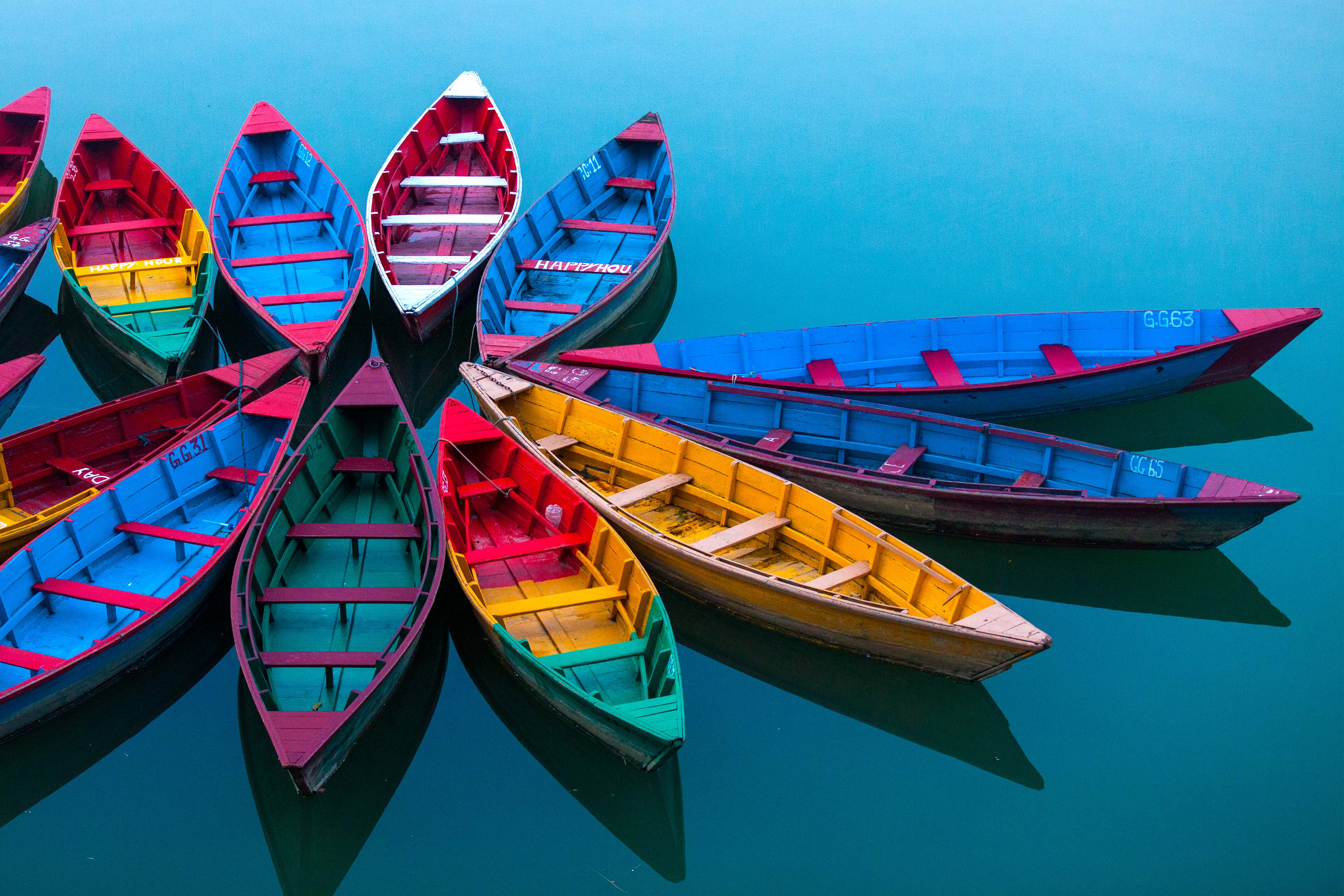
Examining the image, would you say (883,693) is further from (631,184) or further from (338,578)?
(631,184)

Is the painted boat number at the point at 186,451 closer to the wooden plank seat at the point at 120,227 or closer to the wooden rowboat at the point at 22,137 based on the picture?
the wooden plank seat at the point at 120,227

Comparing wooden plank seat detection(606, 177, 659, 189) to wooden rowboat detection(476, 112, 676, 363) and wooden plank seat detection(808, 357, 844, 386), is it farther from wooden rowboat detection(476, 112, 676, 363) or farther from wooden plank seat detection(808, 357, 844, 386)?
wooden plank seat detection(808, 357, 844, 386)

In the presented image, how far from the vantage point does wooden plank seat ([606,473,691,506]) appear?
39.6ft

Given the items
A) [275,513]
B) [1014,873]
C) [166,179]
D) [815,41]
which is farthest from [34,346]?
[815,41]

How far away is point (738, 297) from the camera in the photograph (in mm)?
17812

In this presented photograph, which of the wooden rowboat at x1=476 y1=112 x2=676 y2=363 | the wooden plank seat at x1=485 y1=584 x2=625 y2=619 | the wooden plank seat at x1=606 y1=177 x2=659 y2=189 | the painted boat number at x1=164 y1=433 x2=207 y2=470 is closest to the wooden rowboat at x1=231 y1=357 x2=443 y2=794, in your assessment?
the wooden plank seat at x1=485 y1=584 x2=625 y2=619

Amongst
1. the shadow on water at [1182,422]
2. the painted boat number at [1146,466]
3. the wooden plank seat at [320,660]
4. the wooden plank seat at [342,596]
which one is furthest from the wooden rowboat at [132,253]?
the painted boat number at [1146,466]

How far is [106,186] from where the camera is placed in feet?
58.8

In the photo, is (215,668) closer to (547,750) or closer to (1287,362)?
(547,750)

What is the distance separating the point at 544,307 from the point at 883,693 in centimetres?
773

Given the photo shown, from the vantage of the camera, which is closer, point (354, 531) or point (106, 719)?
point (106, 719)

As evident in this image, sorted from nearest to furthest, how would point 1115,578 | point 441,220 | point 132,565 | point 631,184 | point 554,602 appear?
point 554,602 < point 132,565 < point 1115,578 < point 441,220 < point 631,184

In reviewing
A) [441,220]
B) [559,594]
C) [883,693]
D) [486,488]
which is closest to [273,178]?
[441,220]

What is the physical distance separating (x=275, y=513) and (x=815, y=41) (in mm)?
19125
